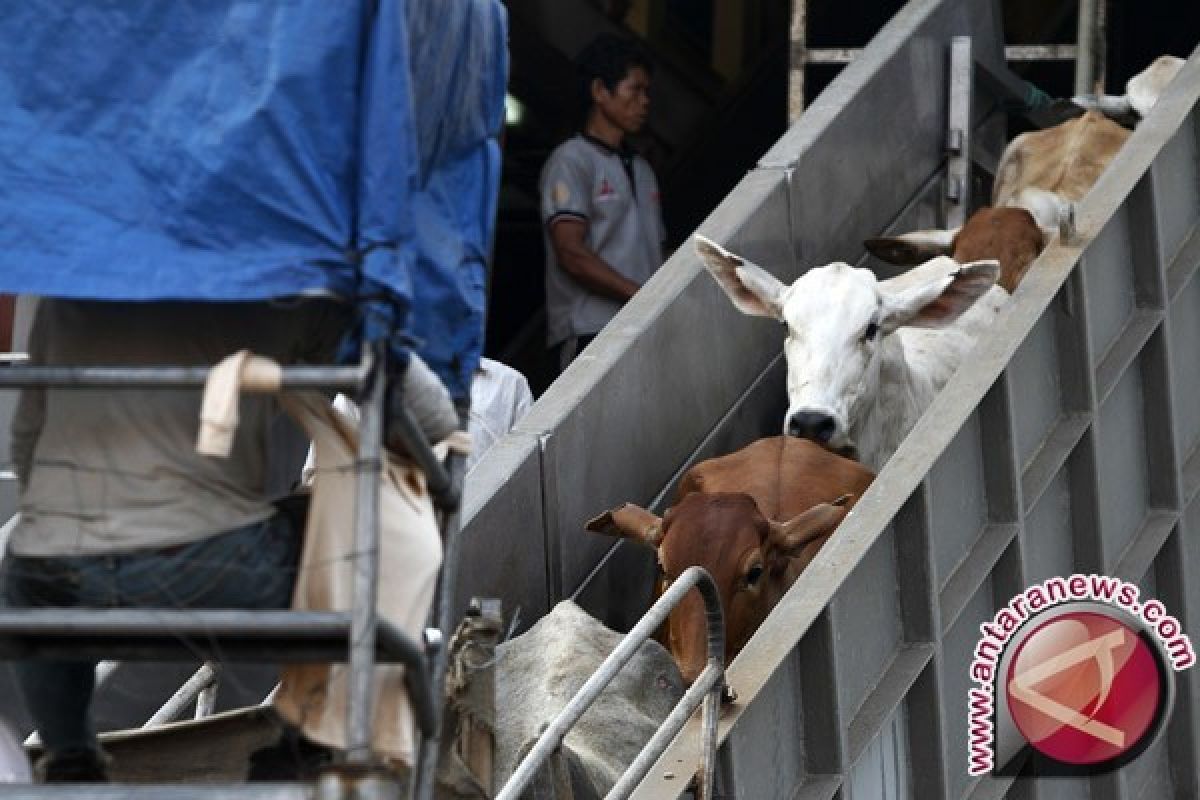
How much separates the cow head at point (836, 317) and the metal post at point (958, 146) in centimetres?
293

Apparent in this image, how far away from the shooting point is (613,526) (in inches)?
369

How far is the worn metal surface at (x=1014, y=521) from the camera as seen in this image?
835 cm

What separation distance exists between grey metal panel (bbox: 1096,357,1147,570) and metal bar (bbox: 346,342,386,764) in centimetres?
555

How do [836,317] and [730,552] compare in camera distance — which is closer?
[730,552]

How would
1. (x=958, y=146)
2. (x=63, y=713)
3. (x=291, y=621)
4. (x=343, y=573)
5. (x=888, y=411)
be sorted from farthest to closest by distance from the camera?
(x=958, y=146)
(x=888, y=411)
(x=63, y=713)
(x=343, y=573)
(x=291, y=621)

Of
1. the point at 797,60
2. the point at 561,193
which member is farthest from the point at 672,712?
the point at 797,60

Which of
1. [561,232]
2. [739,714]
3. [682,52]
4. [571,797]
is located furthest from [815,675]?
[682,52]

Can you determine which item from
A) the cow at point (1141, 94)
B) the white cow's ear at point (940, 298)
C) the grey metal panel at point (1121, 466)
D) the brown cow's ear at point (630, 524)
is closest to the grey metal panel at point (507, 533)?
the brown cow's ear at point (630, 524)

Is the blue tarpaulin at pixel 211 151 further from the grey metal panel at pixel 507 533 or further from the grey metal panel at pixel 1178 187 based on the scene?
the grey metal panel at pixel 1178 187

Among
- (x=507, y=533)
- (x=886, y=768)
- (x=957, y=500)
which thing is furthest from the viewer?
(x=507, y=533)

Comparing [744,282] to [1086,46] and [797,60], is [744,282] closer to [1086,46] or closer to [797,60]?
[797,60]

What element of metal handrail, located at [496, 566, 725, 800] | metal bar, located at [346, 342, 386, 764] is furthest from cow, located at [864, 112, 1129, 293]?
metal bar, located at [346, 342, 386, 764]

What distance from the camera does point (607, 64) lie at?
41.1ft

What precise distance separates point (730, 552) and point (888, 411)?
196 cm
